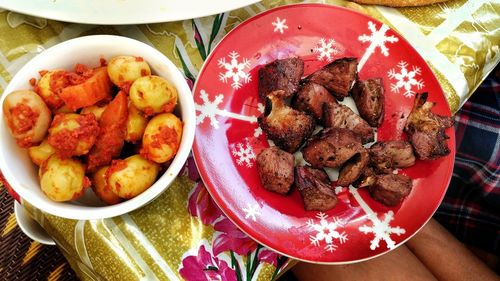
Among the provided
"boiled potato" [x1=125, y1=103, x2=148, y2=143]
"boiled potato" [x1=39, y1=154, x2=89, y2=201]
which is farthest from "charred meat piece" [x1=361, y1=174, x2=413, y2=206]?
"boiled potato" [x1=39, y1=154, x2=89, y2=201]

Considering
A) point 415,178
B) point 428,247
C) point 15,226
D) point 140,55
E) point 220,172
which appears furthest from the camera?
point 15,226

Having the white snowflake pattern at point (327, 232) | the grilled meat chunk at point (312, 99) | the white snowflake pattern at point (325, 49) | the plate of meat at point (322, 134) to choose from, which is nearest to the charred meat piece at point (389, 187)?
the plate of meat at point (322, 134)

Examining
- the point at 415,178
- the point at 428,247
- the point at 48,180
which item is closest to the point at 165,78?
the point at 48,180

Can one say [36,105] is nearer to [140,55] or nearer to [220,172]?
[140,55]

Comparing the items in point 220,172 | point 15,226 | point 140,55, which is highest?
point 140,55

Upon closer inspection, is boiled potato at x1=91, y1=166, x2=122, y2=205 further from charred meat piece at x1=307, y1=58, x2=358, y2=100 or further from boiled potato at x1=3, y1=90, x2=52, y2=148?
charred meat piece at x1=307, y1=58, x2=358, y2=100

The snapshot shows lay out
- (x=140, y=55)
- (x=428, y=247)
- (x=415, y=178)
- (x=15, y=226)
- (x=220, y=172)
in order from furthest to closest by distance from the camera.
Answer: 1. (x=15, y=226)
2. (x=428, y=247)
3. (x=415, y=178)
4. (x=220, y=172)
5. (x=140, y=55)

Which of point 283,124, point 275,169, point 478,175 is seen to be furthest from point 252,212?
point 478,175
